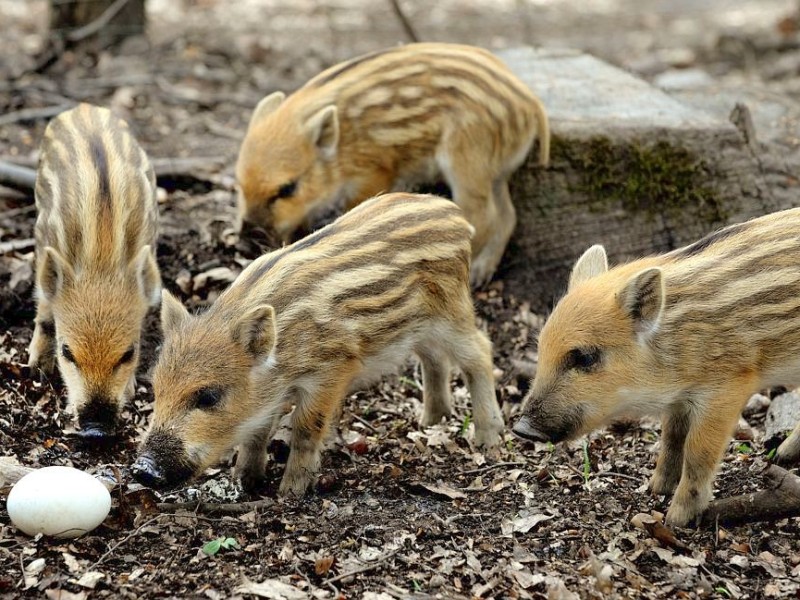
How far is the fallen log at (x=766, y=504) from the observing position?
4.38 m

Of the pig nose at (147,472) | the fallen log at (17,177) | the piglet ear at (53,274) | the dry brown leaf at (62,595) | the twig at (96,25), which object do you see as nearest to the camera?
the dry brown leaf at (62,595)

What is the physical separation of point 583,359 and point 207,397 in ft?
4.96

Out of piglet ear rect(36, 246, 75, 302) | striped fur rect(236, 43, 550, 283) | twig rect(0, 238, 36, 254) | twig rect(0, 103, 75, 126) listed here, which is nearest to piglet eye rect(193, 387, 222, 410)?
piglet ear rect(36, 246, 75, 302)

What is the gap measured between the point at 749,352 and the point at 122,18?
26.2 ft

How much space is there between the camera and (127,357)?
5.23m

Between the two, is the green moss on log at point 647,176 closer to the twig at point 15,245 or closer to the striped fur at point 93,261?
the striped fur at point 93,261

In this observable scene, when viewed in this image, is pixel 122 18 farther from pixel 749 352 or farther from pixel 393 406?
pixel 749 352

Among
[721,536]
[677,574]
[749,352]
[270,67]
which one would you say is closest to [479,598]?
[677,574]

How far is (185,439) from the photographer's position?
4445 mm

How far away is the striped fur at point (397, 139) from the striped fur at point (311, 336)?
1.50m

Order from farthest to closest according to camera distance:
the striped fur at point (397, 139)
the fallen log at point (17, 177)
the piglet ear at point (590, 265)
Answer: the fallen log at point (17, 177), the striped fur at point (397, 139), the piglet ear at point (590, 265)

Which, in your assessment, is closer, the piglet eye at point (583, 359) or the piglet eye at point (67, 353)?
the piglet eye at point (583, 359)

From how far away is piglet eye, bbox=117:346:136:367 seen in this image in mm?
5172

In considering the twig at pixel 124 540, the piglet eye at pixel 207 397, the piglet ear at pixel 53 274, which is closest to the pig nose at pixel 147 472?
the twig at pixel 124 540
